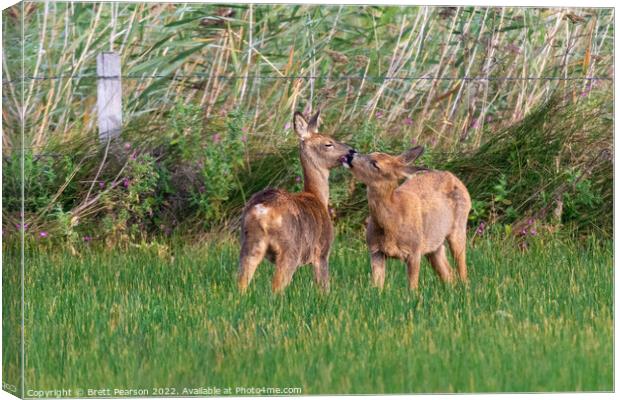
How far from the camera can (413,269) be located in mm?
9734

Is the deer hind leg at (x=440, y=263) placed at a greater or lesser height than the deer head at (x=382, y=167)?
lesser

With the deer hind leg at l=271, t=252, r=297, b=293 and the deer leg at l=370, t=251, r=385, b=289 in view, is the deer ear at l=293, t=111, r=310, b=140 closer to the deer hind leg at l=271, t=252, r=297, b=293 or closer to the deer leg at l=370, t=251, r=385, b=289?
the deer leg at l=370, t=251, r=385, b=289

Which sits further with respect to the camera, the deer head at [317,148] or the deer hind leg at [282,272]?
the deer head at [317,148]

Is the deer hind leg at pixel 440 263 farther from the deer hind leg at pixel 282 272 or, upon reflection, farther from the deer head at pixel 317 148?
the deer hind leg at pixel 282 272

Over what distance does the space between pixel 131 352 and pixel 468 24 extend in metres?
5.36

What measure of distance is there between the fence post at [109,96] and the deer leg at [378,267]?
3206 millimetres

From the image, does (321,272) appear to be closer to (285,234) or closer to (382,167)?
(285,234)

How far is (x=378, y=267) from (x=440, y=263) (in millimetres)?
664

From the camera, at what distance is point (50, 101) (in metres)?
12.1

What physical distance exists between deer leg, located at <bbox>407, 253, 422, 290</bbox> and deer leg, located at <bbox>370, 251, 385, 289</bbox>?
0.17m

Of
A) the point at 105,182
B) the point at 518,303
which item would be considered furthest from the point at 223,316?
the point at 105,182

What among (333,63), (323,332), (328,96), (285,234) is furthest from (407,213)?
(333,63)

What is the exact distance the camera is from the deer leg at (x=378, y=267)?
9.70 m

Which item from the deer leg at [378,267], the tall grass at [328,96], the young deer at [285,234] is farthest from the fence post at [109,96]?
the deer leg at [378,267]
